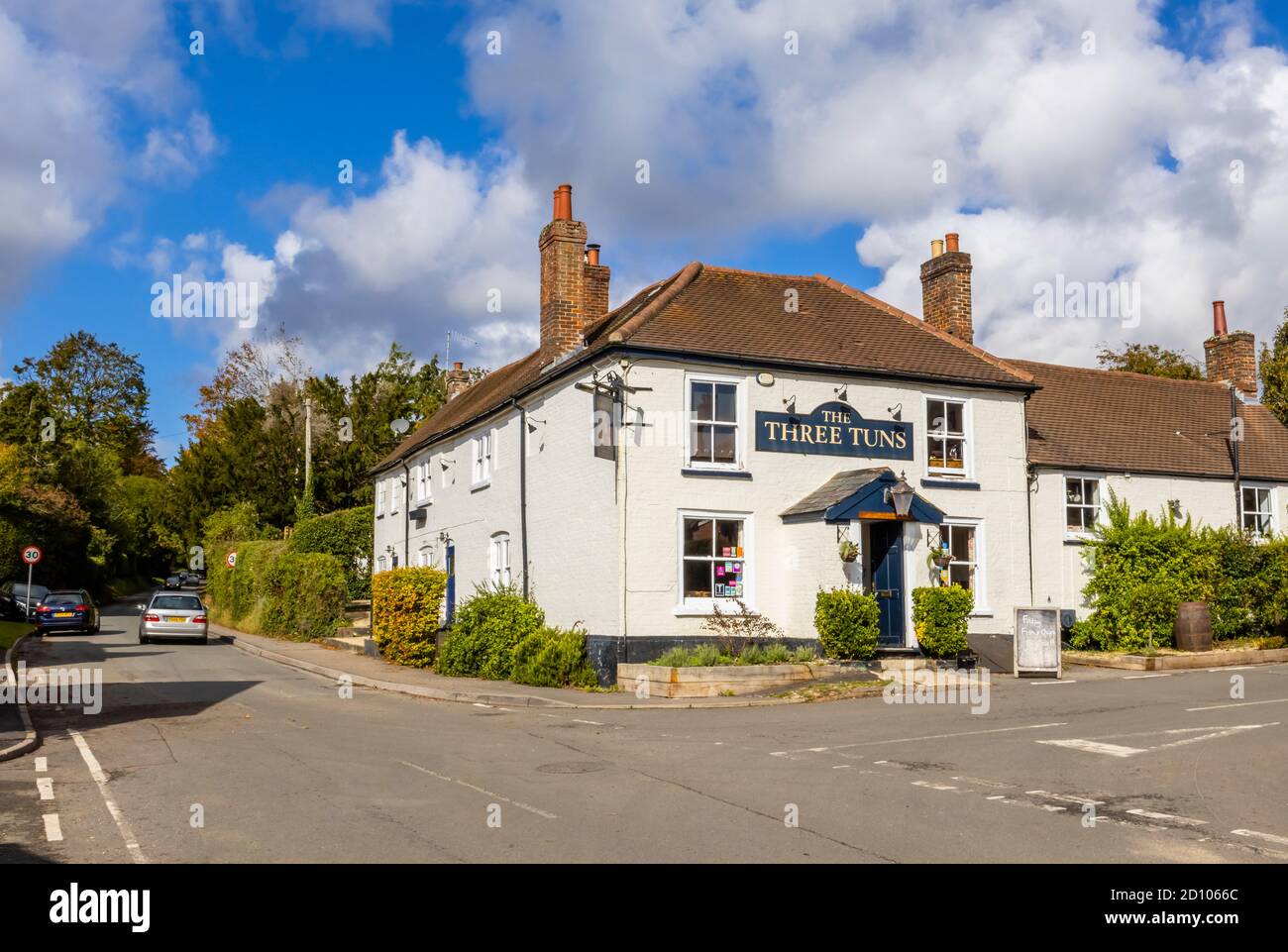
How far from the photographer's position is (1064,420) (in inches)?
Answer: 1083

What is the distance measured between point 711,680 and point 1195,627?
1159 centimetres

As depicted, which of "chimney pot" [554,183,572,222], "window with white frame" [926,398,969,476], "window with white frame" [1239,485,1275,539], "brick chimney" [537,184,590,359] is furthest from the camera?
"window with white frame" [1239,485,1275,539]

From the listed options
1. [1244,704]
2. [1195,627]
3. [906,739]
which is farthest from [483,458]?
[1244,704]

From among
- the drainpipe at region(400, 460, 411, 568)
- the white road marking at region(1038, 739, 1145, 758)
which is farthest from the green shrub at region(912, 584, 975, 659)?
the drainpipe at region(400, 460, 411, 568)

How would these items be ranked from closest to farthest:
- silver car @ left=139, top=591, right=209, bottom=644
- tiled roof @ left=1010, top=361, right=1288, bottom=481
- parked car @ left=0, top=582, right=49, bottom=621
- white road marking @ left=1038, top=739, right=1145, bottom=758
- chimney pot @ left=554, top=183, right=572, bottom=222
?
white road marking @ left=1038, top=739, right=1145, bottom=758 < chimney pot @ left=554, top=183, right=572, bottom=222 < tiled roof @ left=1010, top=361, right=1288, bottom=481 < silver car @ left=139, top=591, right=209, bottom=644 < parked car @ left=0, top=582, right=49, bottom=621

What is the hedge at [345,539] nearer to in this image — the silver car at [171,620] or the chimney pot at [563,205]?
the silver car at [171,620]

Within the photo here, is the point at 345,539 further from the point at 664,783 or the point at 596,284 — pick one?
the point at 664,783

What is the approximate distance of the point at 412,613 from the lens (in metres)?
24.5

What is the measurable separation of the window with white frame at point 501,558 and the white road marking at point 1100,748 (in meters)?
14.0

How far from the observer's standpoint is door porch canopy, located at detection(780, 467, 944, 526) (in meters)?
19.8

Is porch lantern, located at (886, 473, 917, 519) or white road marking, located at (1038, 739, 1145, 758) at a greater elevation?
porch lantern, located at (886, 473, 917, 519)

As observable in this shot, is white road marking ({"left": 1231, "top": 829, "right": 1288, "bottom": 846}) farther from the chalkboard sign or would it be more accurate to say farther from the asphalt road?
the chalkboard sign

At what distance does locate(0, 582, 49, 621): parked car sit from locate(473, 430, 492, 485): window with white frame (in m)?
20.1
